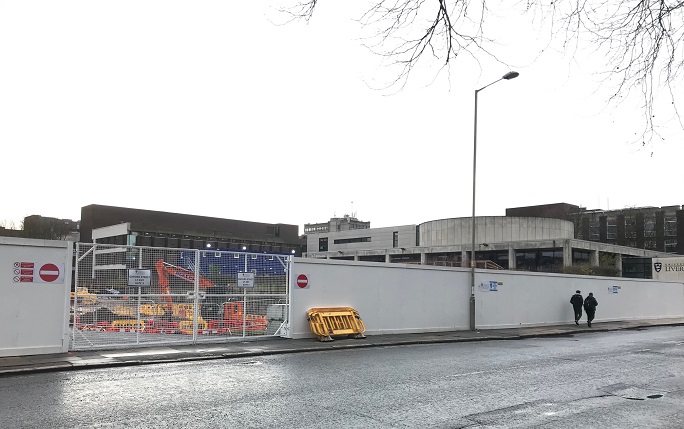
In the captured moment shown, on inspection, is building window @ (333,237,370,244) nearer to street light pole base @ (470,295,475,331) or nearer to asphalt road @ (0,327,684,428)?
street light pole base @ (470,295,475,331)

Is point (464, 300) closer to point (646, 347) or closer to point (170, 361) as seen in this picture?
point (646, 347)

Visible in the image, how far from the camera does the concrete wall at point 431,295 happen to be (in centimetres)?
1869

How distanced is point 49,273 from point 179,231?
3919 inches

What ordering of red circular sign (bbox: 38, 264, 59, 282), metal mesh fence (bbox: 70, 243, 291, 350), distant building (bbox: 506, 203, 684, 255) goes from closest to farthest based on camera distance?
1. red circular sign (bbox: 38, 264, 59, 282)
2. metal mesh fence (bbox: 70, 243, 291, 350)
3. distant building (bbox: 506, 203, 684, 255)

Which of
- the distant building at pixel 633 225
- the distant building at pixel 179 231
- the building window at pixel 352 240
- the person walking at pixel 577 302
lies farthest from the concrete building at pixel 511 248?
the distant building at pixel 179 231

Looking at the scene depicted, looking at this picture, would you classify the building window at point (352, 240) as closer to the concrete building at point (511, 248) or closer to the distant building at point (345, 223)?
the concrete building at point (511, 248)

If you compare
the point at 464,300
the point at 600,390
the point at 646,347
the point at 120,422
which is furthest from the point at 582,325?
the point at 120,422

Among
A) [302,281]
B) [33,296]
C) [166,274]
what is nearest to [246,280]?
[302,281]

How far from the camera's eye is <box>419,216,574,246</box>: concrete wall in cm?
7319

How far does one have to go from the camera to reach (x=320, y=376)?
10547mm

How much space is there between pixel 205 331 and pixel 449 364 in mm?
7314

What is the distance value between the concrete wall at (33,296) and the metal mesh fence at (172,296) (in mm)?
368

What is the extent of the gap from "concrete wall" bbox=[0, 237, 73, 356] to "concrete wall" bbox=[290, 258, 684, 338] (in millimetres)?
6689

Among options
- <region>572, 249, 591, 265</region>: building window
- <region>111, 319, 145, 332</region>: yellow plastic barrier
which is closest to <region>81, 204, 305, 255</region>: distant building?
<region>572, 249, 591, 265</region>: building window
